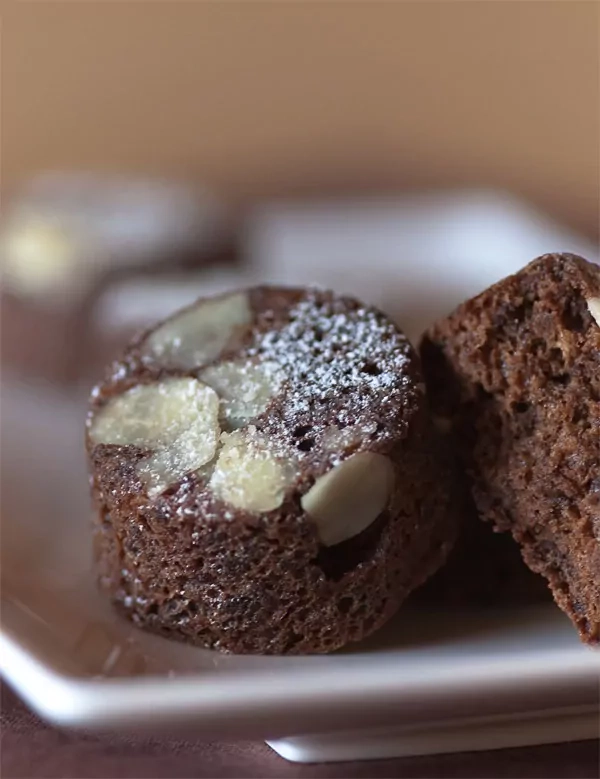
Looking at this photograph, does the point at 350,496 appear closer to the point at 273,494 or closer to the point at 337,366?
the point at 273,494

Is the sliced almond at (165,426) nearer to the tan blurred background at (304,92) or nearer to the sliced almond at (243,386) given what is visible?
the sliced almond at (243,386)

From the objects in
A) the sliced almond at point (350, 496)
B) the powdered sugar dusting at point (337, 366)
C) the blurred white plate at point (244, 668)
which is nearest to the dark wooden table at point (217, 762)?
the blurred white plate at point (244, 668)

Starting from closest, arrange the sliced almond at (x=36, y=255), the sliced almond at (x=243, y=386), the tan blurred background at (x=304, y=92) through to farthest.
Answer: the sliced almond at (x=243, y=386), the sliced almond at (x=36, y=255), the tan blurred background at (x=304, y=92)

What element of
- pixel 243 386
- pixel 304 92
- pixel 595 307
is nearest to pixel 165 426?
pixel 243 386

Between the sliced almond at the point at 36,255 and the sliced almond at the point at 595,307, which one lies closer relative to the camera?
the sliced almond at the point at 595,307

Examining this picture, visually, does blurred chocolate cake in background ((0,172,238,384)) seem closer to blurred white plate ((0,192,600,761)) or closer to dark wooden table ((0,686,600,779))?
blurred white plate ((0,192,600,761))

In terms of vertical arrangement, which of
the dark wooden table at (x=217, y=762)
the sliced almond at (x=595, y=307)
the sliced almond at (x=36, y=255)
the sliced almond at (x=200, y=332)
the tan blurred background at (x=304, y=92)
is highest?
the tan blurred background at (x=304, y=92)
